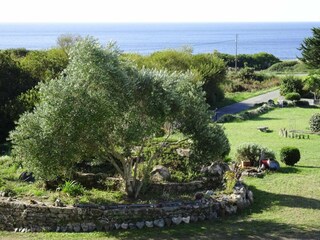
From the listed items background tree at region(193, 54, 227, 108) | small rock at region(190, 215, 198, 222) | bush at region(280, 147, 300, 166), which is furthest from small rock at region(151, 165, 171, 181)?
background tree at region(193, 54, 227, 108)

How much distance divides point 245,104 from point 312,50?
14.3 m

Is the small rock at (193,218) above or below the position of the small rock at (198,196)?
below

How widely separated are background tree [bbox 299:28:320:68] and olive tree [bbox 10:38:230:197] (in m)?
20.9

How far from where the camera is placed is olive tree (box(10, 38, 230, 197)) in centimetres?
1562

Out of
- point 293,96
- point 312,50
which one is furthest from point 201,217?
point 293,96

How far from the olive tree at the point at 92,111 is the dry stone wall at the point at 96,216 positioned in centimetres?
131

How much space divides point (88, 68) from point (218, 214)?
6.36 meters

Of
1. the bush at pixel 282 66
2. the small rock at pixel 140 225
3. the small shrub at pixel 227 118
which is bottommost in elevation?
the small rock at pixel 140 225

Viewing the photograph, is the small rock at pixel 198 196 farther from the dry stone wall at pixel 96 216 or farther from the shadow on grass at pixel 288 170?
the shadow on grass at pixel 288 170

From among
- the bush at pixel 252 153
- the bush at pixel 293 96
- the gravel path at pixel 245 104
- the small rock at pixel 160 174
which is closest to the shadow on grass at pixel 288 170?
the bush at pixel 252 153

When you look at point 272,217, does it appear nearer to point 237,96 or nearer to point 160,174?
point 160,174

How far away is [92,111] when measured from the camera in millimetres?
15633

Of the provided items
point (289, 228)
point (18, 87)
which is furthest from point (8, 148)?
point (289, 228)

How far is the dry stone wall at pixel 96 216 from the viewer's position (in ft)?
50.3
